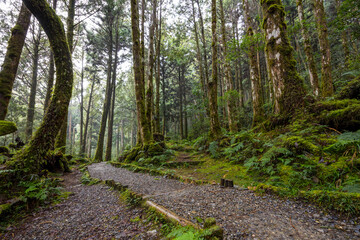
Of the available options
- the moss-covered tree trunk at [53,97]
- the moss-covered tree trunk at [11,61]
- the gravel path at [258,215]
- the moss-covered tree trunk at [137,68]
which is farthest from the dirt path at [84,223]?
the moss-covered tree trunk at [137,68]

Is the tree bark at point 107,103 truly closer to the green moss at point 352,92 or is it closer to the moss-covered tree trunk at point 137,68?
the moss-covered tree trunk at point 137,68

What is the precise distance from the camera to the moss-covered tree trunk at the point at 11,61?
5926mm

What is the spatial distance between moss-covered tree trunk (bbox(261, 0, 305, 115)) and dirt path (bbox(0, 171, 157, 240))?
583cm

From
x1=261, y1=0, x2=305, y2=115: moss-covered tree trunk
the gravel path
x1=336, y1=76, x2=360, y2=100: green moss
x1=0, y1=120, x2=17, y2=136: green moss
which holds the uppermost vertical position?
x1=261, y1=0, x2=305, y2=115: moss-covered tree trunk

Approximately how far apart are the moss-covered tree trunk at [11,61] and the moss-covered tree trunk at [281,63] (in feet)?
32.8

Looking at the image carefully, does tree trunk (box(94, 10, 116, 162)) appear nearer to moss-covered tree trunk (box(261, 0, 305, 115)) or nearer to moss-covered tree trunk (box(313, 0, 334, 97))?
moss-covered tree trunk (box(261, 0, 305, 115))

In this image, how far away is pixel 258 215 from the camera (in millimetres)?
2443

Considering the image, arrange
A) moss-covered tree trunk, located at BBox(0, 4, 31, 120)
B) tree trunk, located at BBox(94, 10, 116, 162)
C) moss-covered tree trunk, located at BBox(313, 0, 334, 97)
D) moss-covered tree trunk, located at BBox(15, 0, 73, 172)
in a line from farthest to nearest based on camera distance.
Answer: tree trunk, located at BBox(94, 10, 116, 162)
moss-covered tree trunk, located at BBox(313, 0, 334, 97)
moss-covered tree trunk, located at BBox(0, 4, 31, 120)
moss-covered tree trunk, located at BBox(15, 0, 73, 172)

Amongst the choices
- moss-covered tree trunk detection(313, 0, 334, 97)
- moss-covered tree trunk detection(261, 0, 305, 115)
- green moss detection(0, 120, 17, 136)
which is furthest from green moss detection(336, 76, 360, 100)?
green moss detection(0, 120, 17, 136)

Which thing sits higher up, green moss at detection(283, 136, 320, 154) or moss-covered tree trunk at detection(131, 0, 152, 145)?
moss-covered tree trunk at detection(131, 0, 152, 145)

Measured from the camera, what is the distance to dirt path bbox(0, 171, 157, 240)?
2.47 m

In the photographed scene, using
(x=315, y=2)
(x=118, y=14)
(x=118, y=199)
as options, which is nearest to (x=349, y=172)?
(x=118, y=199)

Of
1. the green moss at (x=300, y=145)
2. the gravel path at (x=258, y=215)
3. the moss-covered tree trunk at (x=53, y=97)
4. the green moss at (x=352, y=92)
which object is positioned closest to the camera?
the gravel path at (x=258, y=215)

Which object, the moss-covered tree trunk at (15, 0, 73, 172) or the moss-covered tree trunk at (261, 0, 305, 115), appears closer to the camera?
the moss-covered tree trunk at (15, 0, 73, 172)
